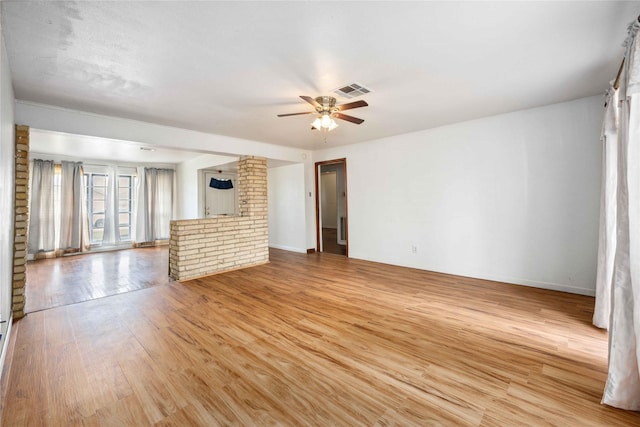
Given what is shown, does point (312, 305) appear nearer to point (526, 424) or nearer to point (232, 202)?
point (526, 424)

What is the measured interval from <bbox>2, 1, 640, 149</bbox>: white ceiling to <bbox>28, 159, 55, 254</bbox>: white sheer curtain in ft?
14.5

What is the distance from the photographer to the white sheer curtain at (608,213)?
7.92ft

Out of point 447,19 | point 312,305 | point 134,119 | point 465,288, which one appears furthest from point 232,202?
point 447,19

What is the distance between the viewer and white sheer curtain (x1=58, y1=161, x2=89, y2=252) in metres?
6.44

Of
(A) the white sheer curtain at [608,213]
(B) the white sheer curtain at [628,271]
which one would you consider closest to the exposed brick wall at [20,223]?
(B) the white sheer curtain at [628,271]

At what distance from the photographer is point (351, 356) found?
6.95 feet

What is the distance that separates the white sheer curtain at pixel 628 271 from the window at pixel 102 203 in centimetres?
948

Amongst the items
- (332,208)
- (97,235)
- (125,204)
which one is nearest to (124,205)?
(125,204)

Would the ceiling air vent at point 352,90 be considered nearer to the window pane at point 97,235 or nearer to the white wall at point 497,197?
the white wall at point 497,197

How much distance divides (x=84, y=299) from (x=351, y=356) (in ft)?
11.9

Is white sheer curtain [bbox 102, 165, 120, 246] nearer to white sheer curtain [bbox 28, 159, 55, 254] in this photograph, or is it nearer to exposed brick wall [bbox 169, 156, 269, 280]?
white sheer curtain [bbox 28, 159, 55, 254]

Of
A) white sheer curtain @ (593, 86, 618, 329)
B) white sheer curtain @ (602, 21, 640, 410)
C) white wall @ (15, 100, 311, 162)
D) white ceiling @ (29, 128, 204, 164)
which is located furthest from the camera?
white ceiling @ (29, 128, 204, 164)

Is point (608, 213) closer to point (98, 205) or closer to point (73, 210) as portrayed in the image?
point (73, 210)

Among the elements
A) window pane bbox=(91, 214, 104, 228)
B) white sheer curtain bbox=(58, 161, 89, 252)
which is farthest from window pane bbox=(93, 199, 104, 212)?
white sheer curtain bbox=(58, 161, 89, 252)
